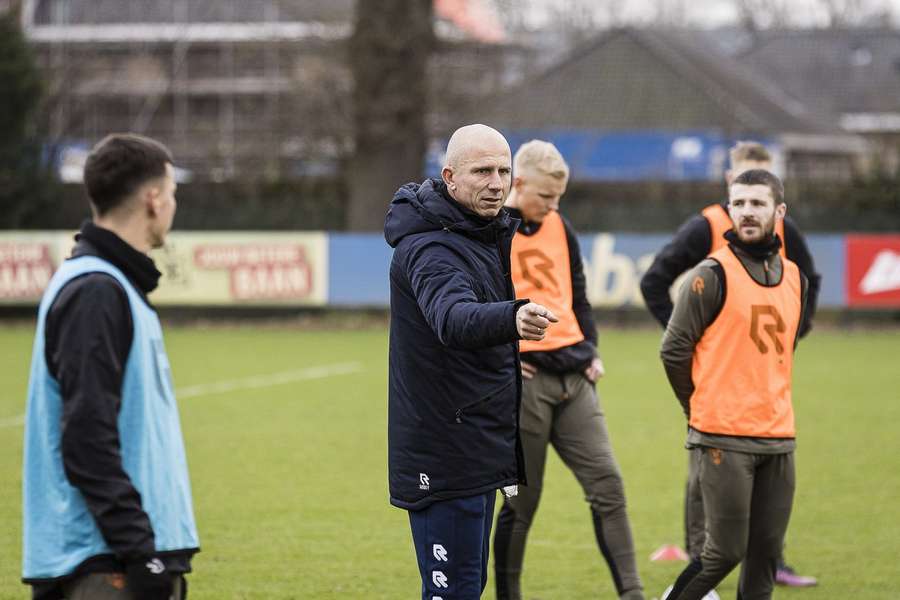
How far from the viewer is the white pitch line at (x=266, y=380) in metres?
16.3

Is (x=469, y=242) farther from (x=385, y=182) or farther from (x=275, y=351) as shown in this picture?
(x=385, y=182)

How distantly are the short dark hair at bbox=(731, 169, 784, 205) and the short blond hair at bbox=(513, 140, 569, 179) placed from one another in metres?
1.10

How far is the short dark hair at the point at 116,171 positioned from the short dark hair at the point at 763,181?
2892mm

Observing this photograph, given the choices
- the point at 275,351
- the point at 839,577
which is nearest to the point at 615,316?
the point at 275,351

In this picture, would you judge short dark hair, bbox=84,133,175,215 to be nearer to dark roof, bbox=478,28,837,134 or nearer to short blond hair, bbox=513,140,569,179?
short blond hair, bbox=513,140,569,179

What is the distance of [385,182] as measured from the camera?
2792cm

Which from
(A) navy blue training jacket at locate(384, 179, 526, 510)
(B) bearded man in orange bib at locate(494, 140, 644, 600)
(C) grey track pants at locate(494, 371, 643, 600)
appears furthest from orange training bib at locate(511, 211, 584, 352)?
(A) navy blue training jacket at locate(384, 179, 526, 510)

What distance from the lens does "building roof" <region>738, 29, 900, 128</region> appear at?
5991cm

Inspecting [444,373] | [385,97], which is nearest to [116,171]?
[444,373]

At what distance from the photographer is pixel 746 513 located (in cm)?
566

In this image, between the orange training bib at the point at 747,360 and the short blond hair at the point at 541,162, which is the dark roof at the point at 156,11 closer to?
the short blond hair at the point at 541,162

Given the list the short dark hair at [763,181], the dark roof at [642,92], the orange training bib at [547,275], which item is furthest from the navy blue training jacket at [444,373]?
the dark roof at [642,92]

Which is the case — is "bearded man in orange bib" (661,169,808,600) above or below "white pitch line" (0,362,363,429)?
above

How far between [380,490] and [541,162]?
433 centimetres
